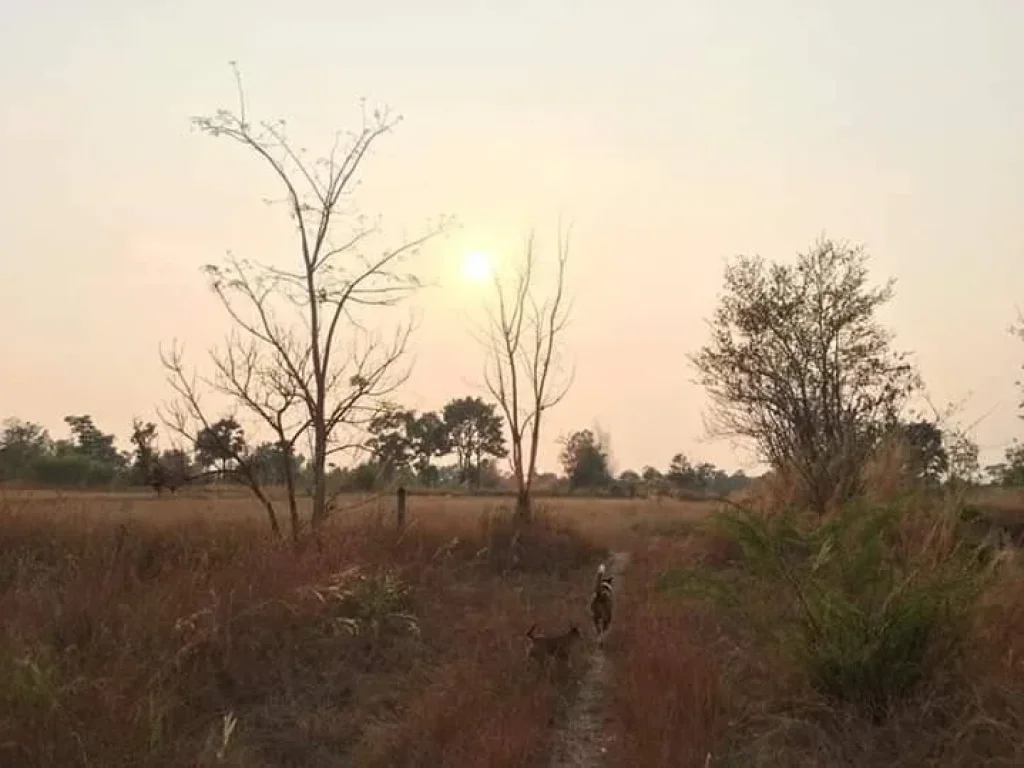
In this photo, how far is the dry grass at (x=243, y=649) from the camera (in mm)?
5895

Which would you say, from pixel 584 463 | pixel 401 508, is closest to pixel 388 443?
pixel 401 508

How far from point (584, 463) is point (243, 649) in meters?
59.7

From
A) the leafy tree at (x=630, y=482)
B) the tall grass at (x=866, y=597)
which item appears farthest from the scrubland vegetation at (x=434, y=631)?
the leafy tree at (x=630, y=482)

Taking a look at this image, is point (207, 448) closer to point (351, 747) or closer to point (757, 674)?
point (351, 747)

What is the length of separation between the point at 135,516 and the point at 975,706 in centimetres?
1028

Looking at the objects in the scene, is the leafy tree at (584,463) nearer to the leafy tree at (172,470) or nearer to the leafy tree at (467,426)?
the leafy tree at (467,426)

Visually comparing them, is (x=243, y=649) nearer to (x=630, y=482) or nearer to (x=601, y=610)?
(x=601, y=610)

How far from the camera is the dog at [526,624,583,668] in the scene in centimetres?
831

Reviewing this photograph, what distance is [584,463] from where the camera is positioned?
221 feet

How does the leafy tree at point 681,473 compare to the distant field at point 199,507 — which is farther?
the leafy tree at point 681,473

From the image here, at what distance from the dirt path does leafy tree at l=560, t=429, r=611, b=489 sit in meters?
56.5

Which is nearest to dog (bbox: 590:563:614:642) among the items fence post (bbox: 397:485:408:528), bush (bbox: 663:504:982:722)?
bush (bbox: 663:504:982:722)

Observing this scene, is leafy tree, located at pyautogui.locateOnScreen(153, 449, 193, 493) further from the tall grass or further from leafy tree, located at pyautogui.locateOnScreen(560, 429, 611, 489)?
leafy tree, located at pyautogui.locateOnScreen(560, 429, 611, 489)

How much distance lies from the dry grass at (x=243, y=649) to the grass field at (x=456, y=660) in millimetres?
24
